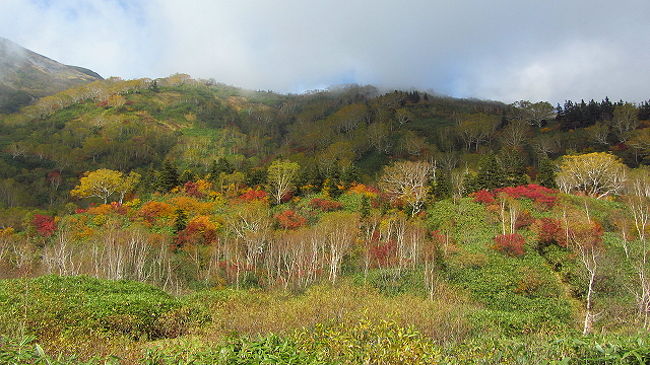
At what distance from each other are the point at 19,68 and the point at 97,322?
241 meters

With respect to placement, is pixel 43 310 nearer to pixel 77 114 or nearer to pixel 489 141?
pixel 489 141

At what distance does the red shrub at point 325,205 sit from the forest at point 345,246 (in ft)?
0.63

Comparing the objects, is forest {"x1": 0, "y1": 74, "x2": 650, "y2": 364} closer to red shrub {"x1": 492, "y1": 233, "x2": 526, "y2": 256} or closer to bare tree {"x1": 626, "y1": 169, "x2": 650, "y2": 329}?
red shrub {"x1": 492, "y1": 233, "x2": 526, "y2": 256}

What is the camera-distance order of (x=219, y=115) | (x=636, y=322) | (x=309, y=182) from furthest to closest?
(x=219, y=115) < (x=309, y=182) < (x=636, y=322)

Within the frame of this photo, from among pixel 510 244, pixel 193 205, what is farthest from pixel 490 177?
pixel 193 205

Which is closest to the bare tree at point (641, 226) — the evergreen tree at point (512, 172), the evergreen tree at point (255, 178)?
the evergreen tree at point (512, 172)

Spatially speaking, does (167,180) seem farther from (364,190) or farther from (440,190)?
(440,190)

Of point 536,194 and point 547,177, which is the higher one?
point 547,177

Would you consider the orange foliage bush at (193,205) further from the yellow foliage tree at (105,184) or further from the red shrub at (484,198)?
the red shrub at (484,198)

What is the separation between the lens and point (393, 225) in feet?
114

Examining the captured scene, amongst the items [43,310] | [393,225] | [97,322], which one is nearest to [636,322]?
[393,225]

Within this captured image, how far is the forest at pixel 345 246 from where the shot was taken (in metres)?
7.75

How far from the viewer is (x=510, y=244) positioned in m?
27.5

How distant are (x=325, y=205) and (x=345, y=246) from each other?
1421 cm
